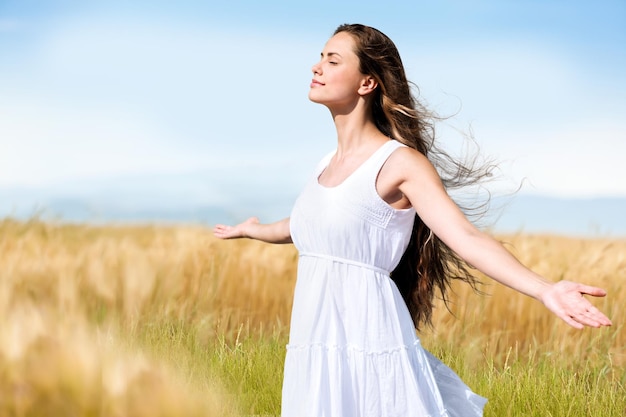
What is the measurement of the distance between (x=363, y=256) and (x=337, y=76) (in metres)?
0.47

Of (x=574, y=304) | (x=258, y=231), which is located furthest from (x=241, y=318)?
(x=574, y=304)

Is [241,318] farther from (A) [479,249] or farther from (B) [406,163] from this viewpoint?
(A) [479,249]

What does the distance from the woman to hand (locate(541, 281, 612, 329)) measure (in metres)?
0.24

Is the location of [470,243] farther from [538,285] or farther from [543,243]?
[543,243]

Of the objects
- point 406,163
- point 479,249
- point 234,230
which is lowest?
point 234,230

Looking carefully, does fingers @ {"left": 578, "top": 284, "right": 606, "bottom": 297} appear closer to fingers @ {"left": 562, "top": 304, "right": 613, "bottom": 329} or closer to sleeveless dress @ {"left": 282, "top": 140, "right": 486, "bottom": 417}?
fingers @ {"left": 562, "top": 304, "right": 613, "bottom": 329}

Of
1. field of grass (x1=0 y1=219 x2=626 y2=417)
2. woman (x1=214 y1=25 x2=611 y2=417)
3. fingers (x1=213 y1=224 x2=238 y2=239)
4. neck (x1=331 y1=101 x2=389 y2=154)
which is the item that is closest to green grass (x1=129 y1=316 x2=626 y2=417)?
field of grass (x1=0 y1=219 x2=626 y2=417)

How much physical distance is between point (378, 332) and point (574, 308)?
1.81 ft

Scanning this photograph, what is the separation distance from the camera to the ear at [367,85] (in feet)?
7.25

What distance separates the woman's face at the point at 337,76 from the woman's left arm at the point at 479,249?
0.23 meters

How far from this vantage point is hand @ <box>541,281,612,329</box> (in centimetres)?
160

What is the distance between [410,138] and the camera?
2.28m

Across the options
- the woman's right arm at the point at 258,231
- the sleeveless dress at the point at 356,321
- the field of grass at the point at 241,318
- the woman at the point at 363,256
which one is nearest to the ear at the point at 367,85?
the woman at the point at 363,256

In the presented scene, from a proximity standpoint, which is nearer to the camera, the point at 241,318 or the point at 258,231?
the point at 258,231
